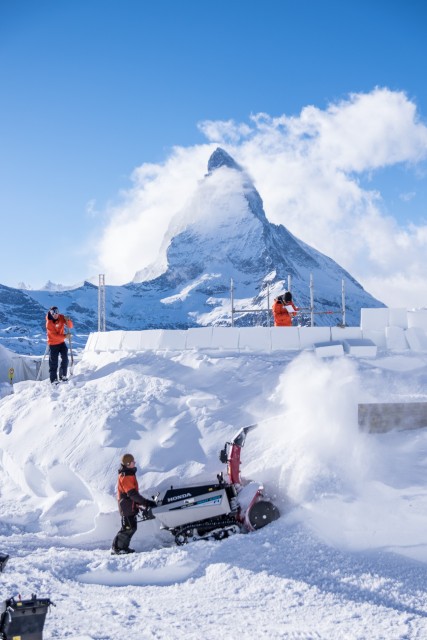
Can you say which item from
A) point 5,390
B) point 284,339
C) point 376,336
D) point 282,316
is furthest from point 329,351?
point 5,390

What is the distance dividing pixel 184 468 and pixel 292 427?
1.67 meters

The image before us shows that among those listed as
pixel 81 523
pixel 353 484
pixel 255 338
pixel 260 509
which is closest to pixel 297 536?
pixel 260 509

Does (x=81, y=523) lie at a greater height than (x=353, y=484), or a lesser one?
lesser

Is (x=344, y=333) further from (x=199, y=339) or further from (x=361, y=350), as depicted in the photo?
(x=199, y=339)

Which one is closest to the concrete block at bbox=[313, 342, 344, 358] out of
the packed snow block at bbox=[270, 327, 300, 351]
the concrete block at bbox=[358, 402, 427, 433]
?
the packed snow block at bbox=[270, 327, 300, 351]

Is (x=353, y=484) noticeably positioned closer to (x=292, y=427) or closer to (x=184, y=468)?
(x=292, y=427)

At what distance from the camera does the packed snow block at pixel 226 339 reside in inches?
422

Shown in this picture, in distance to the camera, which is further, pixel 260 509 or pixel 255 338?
pixel 255 338

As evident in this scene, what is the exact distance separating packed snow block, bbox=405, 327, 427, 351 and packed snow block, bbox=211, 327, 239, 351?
316 cm

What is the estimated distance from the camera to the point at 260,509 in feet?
21.6

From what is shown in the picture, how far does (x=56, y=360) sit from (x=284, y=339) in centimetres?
444

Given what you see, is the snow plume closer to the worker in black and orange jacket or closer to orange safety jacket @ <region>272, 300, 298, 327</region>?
the worker in black and orange jacket

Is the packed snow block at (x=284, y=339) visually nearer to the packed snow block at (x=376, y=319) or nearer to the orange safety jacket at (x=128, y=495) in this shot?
the packed snow block at (x=376, y=319)

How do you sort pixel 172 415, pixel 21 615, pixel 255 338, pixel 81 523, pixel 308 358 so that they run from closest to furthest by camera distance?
pixel 21 615
pixel 81 523
pixel 172 415
pixel 308 358
pixel 255 338
